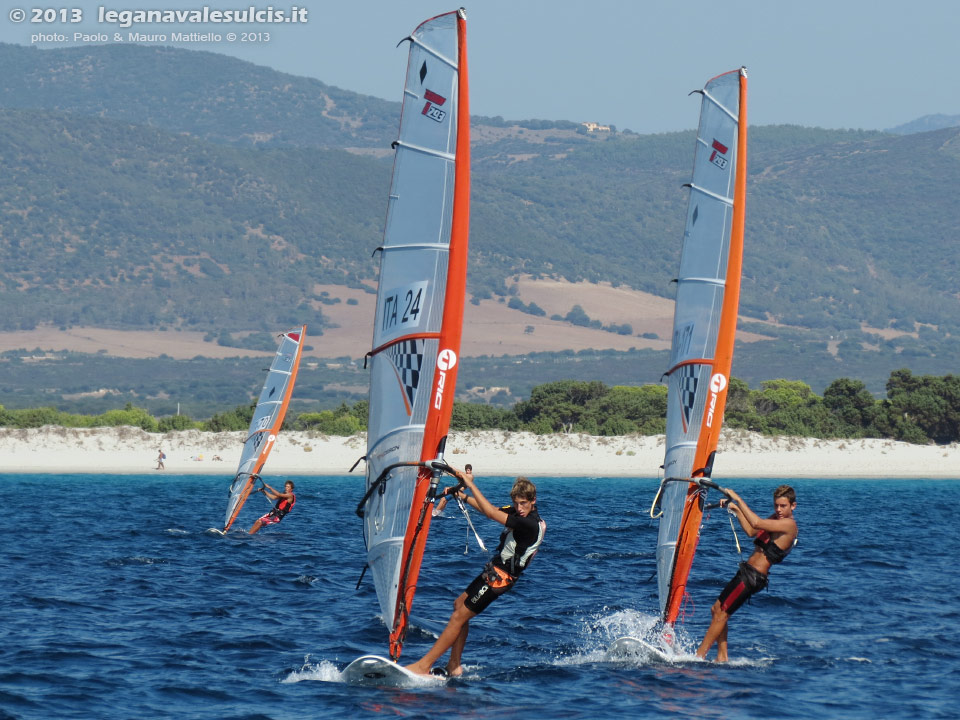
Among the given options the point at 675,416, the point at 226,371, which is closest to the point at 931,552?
the point at 675,416

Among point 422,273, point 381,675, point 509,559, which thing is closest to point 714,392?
point 509,559

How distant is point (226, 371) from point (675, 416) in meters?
157

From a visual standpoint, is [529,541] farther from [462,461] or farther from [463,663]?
[462,461]

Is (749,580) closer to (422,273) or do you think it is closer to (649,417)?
(422,273)

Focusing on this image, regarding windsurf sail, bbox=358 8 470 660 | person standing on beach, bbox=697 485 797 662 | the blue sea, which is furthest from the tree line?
windsurf sail, bbox=358 8 470 660

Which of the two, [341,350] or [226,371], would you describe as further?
[341,350]

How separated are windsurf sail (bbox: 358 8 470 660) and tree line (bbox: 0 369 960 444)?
4512 centimetres

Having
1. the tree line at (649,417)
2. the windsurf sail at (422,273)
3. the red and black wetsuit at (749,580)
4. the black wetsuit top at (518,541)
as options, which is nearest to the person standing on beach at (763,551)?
the red and black wetsuit at (749,580)

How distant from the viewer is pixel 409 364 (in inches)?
525

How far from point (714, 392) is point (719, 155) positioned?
113 inches

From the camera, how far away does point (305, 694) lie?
13.3 meters

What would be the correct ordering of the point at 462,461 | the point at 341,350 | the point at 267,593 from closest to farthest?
the point at 267,593
the point at 462,461
the point at 341,350

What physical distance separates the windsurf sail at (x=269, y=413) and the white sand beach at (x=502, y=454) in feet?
76.6

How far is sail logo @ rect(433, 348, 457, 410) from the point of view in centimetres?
1324
